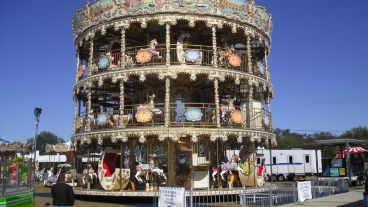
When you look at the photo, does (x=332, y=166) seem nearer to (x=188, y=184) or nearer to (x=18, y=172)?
(x=188, y=184)

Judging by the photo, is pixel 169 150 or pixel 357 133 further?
pixel 357 133

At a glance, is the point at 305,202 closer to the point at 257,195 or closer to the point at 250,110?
the point at 257,195

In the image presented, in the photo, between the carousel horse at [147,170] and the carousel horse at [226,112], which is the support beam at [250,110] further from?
the carousel horse at [147,170]

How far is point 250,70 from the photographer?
28672 millimetres

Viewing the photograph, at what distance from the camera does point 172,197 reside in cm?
1722

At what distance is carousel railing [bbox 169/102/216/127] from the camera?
25.5 meters

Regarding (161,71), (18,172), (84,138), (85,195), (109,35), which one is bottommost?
(85,195)

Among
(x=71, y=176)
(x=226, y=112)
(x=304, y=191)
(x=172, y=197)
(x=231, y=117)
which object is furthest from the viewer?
(x=71, y=176)

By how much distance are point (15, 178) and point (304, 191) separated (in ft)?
→ 49.2

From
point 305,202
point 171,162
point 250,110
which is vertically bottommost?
point 305,202

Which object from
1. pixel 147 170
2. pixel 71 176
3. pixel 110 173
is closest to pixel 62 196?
pixel 147 170

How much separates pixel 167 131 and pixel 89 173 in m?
6.84

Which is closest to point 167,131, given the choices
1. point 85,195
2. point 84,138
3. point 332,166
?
point 84,138

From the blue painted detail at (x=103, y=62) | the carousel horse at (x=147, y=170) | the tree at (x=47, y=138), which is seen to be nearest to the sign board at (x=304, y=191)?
the carousel horse at (x=147, y=170)
